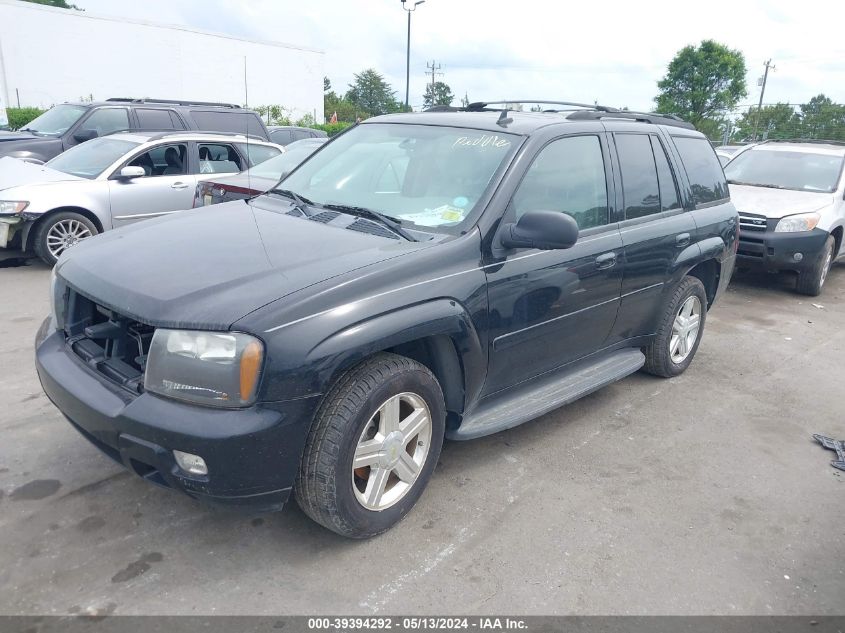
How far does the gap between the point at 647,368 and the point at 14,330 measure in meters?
5.04

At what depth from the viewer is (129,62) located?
39344mm

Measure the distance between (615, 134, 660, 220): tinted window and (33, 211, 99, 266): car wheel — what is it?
608 cm

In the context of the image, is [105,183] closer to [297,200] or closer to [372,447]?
[297,200]

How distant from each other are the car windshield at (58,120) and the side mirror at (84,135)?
1.59ft

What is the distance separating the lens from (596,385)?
407cm

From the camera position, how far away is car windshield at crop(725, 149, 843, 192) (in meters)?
8.69

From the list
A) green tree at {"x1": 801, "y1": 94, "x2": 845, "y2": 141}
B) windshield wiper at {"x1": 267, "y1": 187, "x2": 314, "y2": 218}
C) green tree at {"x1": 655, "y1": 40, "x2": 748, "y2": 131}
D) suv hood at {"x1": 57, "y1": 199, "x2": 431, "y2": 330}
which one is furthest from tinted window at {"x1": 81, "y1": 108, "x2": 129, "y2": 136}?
green tree at {"x1": 655, "y1": 40, "x2": 748, "y2": 131}

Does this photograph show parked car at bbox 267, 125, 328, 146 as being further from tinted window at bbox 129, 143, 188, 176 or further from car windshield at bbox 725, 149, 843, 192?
car windshield at bbox 725, 149, 843, 192

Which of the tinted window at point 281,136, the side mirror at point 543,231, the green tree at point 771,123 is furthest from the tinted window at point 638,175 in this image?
the green tree at point 771,123

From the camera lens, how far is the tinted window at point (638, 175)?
4.24 metres

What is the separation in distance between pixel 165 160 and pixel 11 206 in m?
1.84

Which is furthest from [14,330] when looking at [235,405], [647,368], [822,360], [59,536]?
[822,360]

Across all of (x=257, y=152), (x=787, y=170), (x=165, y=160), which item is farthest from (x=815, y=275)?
(x=165, y=160)

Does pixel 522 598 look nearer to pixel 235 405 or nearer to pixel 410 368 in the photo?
pixel 410 368
